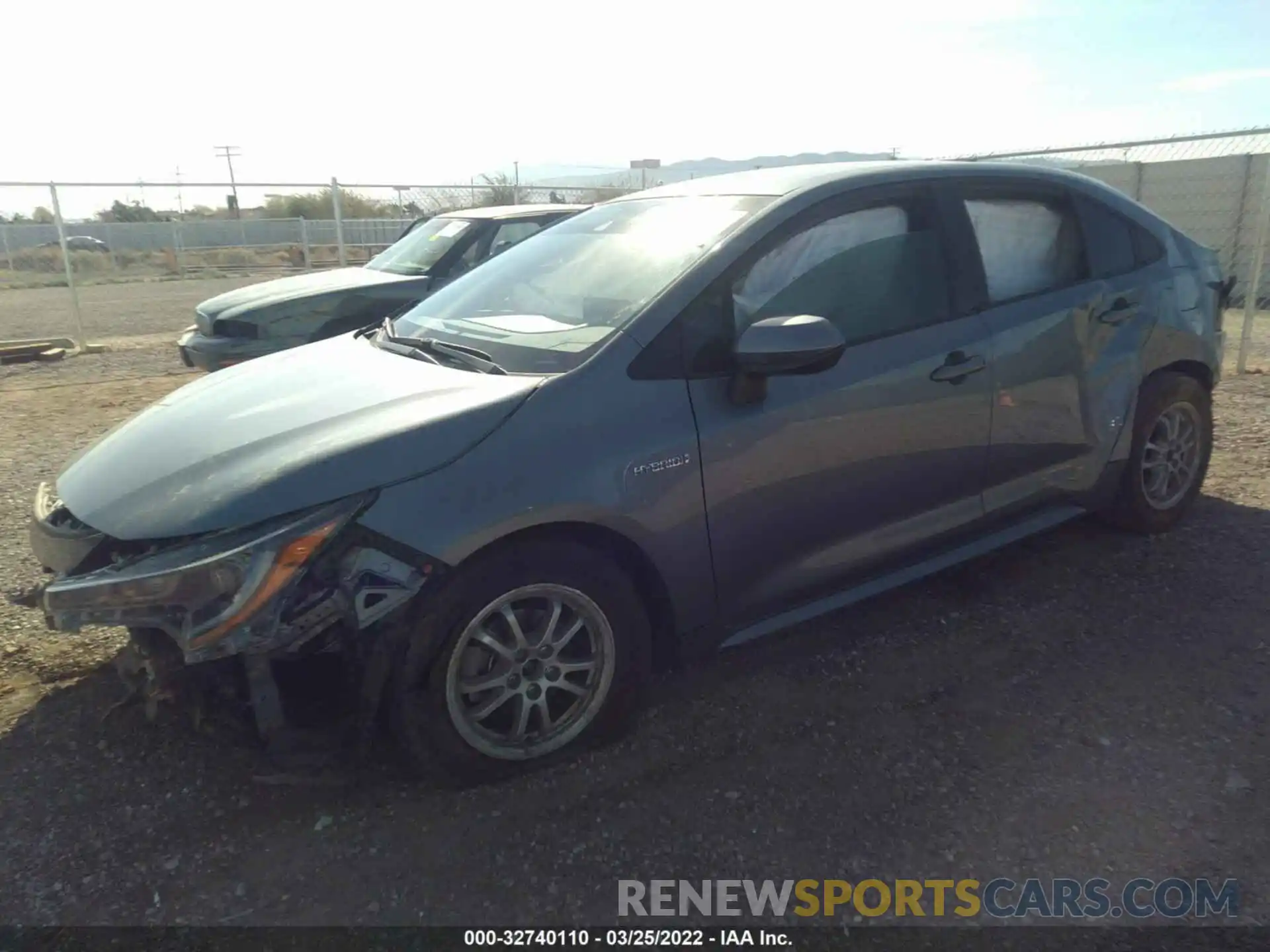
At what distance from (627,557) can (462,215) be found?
242 inches

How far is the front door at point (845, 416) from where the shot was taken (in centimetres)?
282

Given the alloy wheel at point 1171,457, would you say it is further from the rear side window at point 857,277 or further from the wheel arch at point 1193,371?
the rear side window at point 857,277

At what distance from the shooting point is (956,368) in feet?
10.7

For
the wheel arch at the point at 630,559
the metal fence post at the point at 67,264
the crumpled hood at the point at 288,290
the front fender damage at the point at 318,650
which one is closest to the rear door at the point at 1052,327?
the wheel arch at the point at 630,559

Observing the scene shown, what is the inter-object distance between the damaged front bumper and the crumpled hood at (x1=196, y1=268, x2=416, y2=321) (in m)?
5.13

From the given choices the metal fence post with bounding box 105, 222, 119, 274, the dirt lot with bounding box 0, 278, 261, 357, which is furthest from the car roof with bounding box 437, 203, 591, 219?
the metal fence post with bounding box 105, 222, 119, 274

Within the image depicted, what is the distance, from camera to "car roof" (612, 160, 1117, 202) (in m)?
3.22

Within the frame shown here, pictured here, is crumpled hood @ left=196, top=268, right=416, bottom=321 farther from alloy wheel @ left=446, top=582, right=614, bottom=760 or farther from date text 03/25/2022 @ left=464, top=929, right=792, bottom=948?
date text 03/25/2022 @ left=464, top=929, right=792, bottom=948

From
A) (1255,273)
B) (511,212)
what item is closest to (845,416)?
(511,212)

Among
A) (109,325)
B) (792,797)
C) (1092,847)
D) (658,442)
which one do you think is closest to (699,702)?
(792,797)

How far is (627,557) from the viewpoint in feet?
8.91

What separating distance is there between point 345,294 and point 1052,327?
540 cm

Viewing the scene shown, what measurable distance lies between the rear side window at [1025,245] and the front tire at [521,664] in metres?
1.98

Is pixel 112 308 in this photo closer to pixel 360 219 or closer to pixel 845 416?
pixel 360 219
